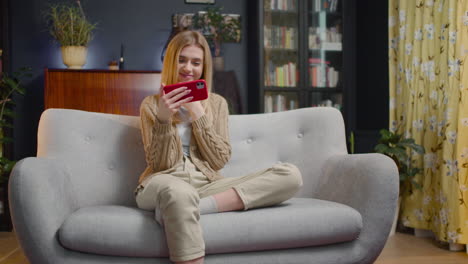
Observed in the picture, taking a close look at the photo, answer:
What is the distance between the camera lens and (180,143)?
72.9 inches

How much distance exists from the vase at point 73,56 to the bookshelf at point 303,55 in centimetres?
151

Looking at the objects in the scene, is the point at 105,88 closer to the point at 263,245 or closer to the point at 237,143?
the point at 237,143

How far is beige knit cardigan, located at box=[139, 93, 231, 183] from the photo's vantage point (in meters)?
1.80

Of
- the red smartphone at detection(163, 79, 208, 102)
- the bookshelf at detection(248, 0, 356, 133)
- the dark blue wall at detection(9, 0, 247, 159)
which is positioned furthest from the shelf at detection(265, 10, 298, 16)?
the red smartphone at detection(163, 79, 208, 102)

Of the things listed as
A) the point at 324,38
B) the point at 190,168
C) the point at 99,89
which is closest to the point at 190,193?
the point at 190,168

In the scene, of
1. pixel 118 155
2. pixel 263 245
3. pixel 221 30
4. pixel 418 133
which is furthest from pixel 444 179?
pixel 221 30

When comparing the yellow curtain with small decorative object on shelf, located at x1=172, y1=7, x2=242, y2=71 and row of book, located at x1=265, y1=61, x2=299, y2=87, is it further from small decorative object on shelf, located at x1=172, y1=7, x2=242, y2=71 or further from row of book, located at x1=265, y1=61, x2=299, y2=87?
small decorative object on shelf, located at x1=172, y1=7, x2=242, y2=71

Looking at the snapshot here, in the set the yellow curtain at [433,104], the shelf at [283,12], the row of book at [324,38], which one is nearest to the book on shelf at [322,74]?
the row of book at [324,38]

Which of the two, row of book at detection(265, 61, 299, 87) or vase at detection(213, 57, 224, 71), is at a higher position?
vase at detection(213, 57, 224, 71)

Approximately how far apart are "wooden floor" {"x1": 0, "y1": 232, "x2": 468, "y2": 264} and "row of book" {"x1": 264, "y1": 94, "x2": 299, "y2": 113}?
1.65m

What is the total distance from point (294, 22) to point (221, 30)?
2.27 ft

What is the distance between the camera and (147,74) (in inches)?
146

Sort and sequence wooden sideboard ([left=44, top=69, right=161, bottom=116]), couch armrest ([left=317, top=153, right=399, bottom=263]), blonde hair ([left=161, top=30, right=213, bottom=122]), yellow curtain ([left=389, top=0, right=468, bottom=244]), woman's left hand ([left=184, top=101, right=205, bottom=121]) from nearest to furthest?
couch armrest ([left=317, top=153, right=399, bottom=263])
woman's left hand ([left=184, top=101, right=205, bottom=121])
blonde hair ([left=161, top=30, right=213, bottom=122])
yellow curtain ([left=389, top=0, right=468, bottom=244])
wooden sideboard ([left=44, top=69, right=161, bottom=116])

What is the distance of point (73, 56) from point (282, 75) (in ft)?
5.98
